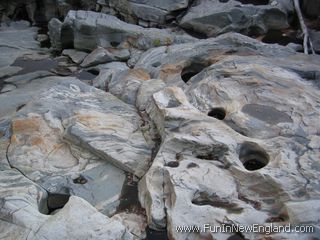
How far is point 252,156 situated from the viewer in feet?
17.6

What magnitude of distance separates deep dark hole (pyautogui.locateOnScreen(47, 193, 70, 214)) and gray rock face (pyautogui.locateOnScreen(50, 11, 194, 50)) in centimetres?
593

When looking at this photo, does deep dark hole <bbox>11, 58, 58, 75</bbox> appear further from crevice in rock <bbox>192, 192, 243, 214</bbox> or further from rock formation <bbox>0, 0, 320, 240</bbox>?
crevice in rock <bbox>192, 192, 243, 214</bbox>

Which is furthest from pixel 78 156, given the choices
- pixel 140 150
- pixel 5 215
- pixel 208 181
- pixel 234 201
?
pixel 234 201

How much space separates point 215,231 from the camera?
13.9 feet

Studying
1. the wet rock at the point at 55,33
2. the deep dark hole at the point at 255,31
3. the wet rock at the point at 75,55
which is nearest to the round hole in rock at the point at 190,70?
the wet rock at the point at 75,55

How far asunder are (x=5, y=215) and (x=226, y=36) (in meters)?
6.10

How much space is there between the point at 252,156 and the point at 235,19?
7019 mm

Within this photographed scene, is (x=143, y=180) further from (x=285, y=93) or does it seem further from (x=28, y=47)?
(x=28, y=47)

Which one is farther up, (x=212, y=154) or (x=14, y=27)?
(x=212, y=154)

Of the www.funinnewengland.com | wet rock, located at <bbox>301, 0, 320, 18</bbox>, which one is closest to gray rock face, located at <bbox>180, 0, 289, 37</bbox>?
wet rock, located at <bbox>301, 0, 320, 18</bbox>

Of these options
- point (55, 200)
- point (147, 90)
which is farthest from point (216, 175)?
point (147, 90)

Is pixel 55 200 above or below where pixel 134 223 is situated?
below

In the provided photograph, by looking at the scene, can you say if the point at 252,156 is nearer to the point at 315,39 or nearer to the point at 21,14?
the point at 315,39

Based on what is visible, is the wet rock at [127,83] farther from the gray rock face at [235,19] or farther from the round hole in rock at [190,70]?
the gray rock face at [235,19]
